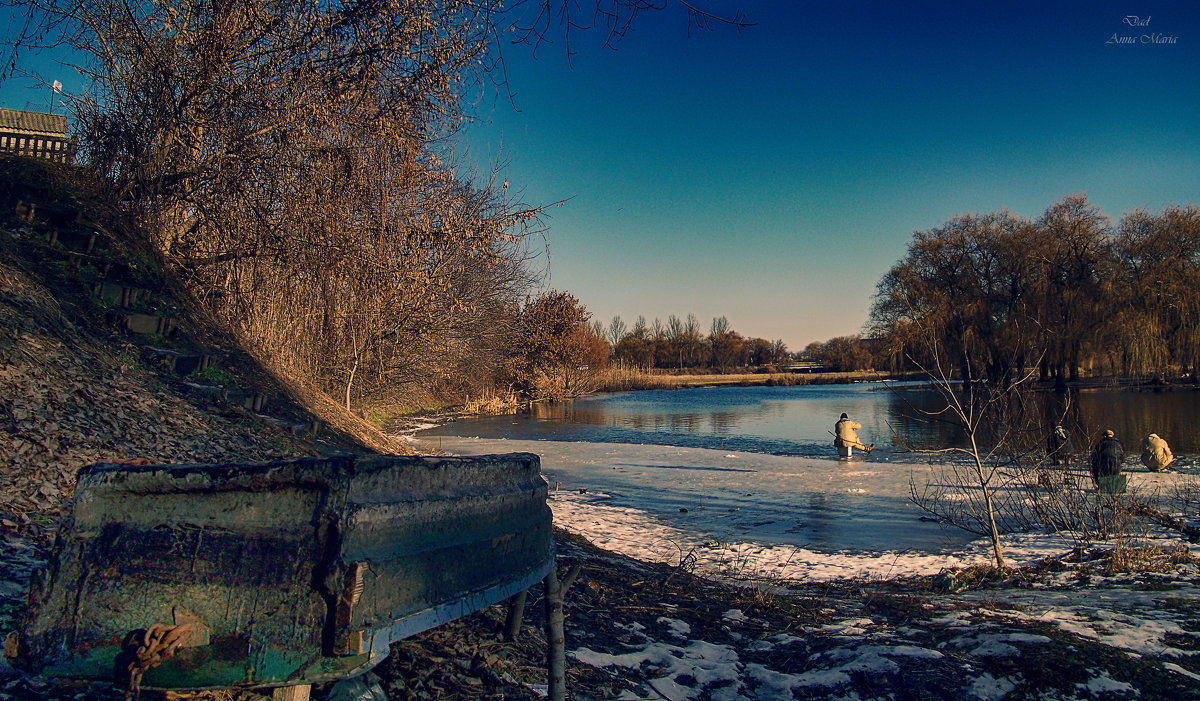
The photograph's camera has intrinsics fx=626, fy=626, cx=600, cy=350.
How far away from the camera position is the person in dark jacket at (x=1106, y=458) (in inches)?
391

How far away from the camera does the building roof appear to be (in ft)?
40.6

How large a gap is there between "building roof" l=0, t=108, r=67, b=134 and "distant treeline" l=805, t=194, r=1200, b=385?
30.3 m

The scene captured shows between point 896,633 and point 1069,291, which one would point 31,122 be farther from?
point 1069,291

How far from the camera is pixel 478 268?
52.8 ft

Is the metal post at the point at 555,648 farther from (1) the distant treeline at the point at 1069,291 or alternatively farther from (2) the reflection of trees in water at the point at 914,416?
(1) the distant treeline at the point at 1069,291

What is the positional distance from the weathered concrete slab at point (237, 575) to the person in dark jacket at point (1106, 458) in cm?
1183

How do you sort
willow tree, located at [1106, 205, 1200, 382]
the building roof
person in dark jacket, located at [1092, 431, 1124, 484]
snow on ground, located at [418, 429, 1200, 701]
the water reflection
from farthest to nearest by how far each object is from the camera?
willow tree, located at [1106, 205, 1200, 382], the water reflection, the building roof, person in dark jacket, located at [1092, 431, 1124, 484], snow on ground, located at [418, 429, 1200, 701]

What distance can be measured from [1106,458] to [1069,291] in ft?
99.7

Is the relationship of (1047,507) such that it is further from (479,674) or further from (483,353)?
(483,353)

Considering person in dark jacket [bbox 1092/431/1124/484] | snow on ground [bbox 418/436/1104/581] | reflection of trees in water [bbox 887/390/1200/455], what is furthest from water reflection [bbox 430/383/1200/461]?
person in dark jacket [bbox 1092/431/1124/484]

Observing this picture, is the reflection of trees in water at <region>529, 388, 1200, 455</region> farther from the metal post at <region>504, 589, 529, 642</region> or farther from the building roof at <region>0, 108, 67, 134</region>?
the building roof at <region>0, 108, 67, 134</region>

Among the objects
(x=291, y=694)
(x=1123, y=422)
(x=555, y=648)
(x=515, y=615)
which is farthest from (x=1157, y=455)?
(x=291, y=694)

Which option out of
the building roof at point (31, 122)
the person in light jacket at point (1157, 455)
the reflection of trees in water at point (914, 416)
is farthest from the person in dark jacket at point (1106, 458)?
the building roof at point (31, 122)

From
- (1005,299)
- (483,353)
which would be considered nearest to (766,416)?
(483,353)
